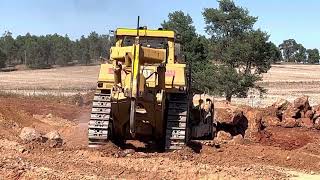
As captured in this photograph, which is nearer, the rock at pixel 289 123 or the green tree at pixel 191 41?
the rock at pixel 289 123

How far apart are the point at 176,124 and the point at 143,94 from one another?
5.84ft

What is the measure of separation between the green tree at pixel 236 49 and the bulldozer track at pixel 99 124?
2227 centimetres

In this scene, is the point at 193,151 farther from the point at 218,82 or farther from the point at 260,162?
the point at 218,82

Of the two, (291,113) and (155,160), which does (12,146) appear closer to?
(155,160)

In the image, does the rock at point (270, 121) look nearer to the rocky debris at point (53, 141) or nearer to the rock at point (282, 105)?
the rock at point (282, 105)

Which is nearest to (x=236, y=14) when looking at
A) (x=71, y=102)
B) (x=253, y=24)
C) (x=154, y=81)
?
(x=253, y=24)

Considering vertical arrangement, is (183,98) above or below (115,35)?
below

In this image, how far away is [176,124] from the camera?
12414 millimetres

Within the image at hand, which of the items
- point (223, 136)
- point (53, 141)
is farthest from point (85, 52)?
point (53, 141)

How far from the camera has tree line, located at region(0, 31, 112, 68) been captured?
127 metres

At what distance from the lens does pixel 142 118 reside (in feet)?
39.8

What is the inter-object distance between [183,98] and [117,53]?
7.03 ft

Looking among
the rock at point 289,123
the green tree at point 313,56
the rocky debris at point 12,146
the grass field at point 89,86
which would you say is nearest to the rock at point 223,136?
the rock at point 289,123

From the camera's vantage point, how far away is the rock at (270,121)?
20891 millimetres
